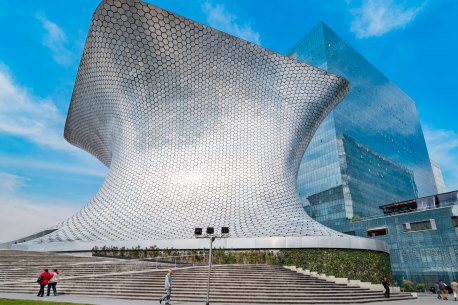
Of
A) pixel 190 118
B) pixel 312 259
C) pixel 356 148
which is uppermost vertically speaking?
pixel 356 148

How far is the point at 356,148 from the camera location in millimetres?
65375

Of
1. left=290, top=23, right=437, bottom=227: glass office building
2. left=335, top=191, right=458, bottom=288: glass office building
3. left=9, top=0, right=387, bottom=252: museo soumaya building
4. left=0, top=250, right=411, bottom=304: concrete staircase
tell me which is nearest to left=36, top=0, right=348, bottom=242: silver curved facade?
left=9, top=0, right=387, bottom=252: museo soumaya building

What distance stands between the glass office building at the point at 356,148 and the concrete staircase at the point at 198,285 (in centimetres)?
4557

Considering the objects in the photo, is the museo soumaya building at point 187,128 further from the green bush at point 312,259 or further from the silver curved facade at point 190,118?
the green bush at point 312,259

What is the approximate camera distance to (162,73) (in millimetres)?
28344

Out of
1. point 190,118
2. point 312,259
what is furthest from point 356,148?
point 312,259

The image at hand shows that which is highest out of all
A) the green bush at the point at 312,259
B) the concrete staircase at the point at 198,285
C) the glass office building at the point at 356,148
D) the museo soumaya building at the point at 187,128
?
the glass office building at the point at 356,148

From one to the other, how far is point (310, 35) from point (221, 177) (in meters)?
61.1

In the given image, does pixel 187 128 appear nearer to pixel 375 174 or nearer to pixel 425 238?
pixel 425 238

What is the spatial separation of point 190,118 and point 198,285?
18743 mm

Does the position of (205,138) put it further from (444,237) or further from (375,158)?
(375,158)

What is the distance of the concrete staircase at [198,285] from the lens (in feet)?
39.0

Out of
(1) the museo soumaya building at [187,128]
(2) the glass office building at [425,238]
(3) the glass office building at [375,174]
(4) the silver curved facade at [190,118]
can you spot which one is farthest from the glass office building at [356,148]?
(4) the silver curved facade at [190,118]

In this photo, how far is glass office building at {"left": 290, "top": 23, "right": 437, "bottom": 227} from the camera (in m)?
60.1
